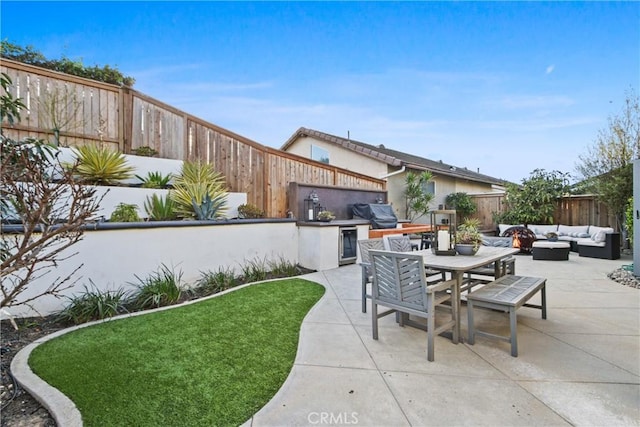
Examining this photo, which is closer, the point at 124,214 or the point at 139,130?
the point at 124,214

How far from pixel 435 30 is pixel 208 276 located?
753 cm

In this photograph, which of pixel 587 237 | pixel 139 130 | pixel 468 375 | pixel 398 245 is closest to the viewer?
pixel 468 375

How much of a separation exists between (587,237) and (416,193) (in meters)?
5.15

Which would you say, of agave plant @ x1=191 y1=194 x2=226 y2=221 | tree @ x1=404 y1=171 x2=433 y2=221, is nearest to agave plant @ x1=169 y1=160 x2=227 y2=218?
agave plant @ x1=191 y1=194 x2=226 y2=221

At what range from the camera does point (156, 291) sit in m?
4.11

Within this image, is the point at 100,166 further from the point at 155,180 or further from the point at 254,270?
the point at 254,270

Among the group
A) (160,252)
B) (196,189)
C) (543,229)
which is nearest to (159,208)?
(196,189)

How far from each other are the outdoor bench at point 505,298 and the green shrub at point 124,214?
4.84 metres

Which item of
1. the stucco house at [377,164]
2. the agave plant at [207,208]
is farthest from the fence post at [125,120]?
the stucco house at [377,164]

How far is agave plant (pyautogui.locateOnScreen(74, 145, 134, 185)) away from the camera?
484 centimetres

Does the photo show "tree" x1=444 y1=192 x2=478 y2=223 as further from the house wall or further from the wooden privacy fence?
the wooden privacy fence

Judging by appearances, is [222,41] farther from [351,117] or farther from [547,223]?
[547,223]

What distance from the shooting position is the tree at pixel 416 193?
10.9 metres

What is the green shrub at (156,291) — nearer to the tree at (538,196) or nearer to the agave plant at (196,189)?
the agave plant at (196,189)
